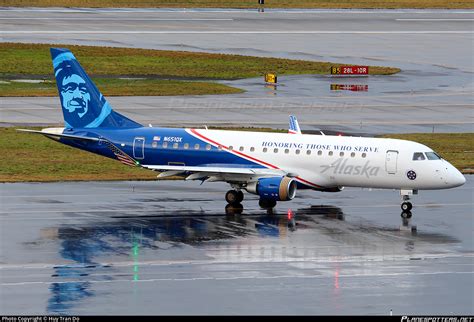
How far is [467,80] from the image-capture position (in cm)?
11831

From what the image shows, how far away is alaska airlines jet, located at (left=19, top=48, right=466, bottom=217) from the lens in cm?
5962

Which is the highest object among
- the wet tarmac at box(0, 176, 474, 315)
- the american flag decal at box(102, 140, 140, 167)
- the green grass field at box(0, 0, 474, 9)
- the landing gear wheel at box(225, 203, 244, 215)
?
the green grass field at box(0, 0, 474, 9)

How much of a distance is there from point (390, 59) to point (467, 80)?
14.7 meters

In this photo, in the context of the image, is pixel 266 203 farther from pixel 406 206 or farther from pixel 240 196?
pixel 406 206

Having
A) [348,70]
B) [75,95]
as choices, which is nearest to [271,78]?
[348,70]

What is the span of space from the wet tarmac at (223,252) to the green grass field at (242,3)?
116693 mm

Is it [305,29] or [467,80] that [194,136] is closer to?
[467,80]

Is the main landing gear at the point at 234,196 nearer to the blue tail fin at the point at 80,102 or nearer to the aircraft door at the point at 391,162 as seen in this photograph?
the blue tail fin at the point at 80,102

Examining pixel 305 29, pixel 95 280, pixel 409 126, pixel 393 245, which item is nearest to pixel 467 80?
pixel 409 126

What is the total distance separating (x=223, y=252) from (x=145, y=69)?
70877 mm

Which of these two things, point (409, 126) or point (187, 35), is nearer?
point (409, 126)

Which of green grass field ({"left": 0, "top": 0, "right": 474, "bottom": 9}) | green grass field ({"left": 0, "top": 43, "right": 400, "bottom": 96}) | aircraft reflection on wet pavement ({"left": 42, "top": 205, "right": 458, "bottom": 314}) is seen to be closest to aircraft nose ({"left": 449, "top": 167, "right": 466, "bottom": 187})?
aircraft reflection on wet pavement ({"left": 42, "top": 205, "right": 458, "bottom": 314})

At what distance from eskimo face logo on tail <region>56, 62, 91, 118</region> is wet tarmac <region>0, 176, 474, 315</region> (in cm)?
446

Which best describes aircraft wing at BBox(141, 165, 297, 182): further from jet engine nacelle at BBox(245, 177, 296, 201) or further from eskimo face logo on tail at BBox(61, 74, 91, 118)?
eskimo face logo on tail at BBox(61, 74, 91, 118)
